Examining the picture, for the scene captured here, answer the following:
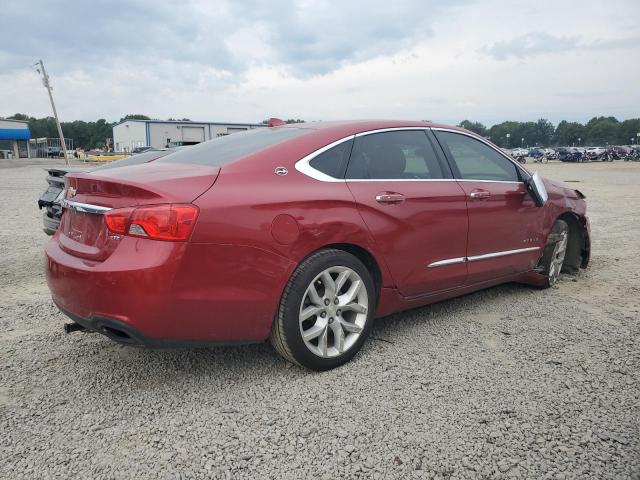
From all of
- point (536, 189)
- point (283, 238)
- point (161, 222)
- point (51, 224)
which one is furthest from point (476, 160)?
point (51, 224)

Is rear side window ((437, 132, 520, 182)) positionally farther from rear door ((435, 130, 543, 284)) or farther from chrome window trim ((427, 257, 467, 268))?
chrome window trim ((427, 257, 467, 268))

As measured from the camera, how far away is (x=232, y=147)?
11.4ft

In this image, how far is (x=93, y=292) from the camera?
267 cm

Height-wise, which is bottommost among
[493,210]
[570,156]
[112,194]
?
[570,156]

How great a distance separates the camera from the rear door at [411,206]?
11.2ft

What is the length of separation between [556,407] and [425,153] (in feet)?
6.52

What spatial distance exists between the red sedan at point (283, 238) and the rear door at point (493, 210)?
0.05ft

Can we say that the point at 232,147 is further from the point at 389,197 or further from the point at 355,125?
the point at 389,197

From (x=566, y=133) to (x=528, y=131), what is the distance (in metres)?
10.0

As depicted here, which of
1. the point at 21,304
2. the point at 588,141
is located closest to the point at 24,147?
the point at 21,304

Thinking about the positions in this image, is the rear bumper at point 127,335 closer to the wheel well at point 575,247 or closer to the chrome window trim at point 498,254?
the chrome window trim at point 498,254

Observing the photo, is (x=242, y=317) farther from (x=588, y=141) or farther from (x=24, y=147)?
(x=588, y=141)

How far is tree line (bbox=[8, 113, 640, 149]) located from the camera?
123 metres

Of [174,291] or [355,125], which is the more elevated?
[355,125]
